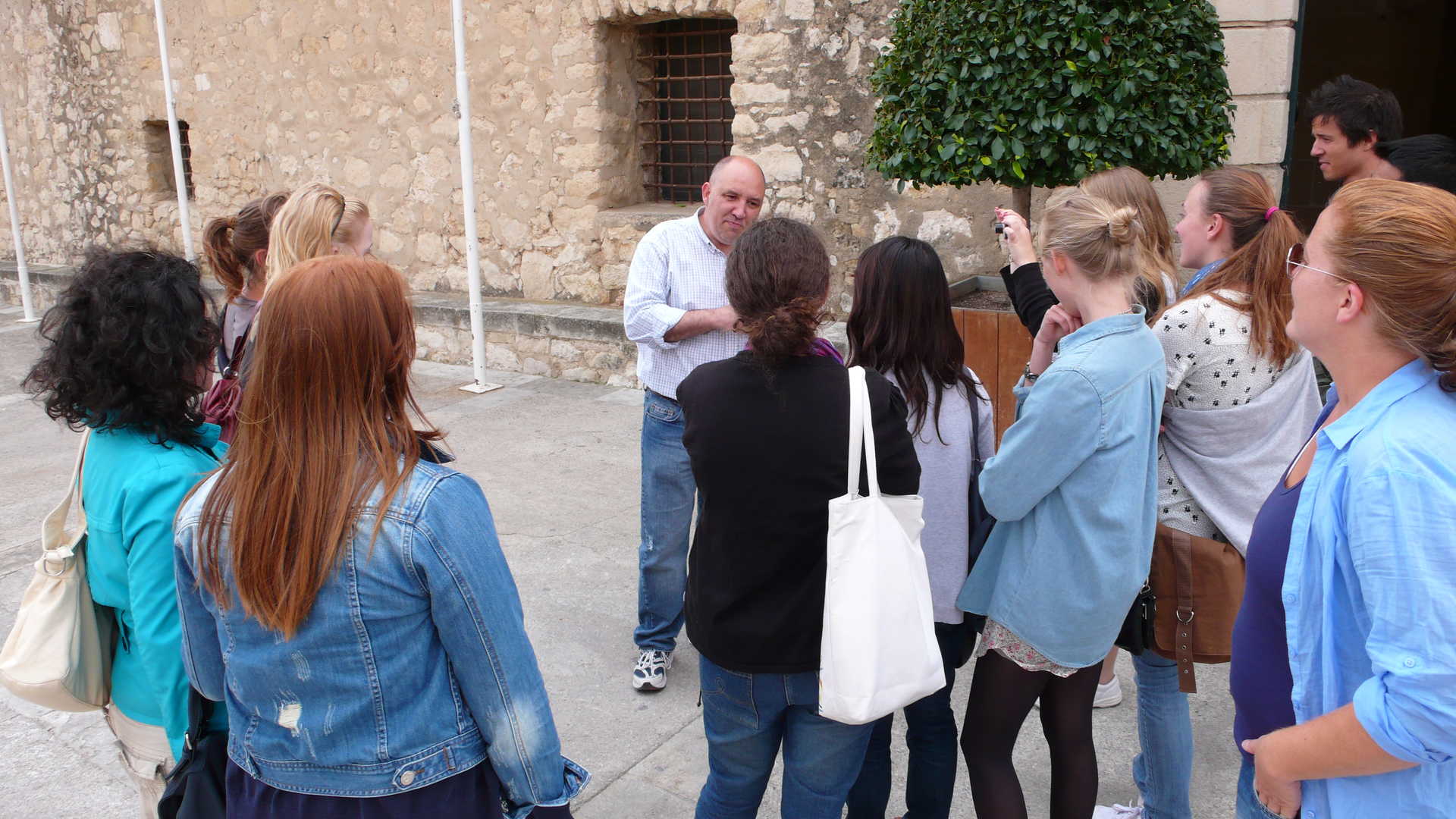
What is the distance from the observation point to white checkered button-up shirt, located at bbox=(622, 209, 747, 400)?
3141 millimetres

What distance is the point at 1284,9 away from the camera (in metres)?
4.49

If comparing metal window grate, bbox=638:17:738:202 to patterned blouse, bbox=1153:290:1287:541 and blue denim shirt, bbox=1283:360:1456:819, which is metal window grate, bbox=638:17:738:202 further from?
blue denim shirt, bbox=1283:360:1456:819

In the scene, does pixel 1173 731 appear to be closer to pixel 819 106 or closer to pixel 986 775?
pixel 986 775

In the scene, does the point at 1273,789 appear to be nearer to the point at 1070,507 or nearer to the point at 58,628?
the point at 1070,507

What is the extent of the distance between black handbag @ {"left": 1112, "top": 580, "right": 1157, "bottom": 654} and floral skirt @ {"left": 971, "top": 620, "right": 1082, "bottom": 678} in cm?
17

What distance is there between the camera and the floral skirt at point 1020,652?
204cm

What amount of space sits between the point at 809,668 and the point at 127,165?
10.4 meters

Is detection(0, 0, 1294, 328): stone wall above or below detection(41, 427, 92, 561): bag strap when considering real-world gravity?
above

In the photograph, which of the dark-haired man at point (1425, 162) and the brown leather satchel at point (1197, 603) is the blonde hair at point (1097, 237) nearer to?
the brown leather satchel at point (1197, 603)

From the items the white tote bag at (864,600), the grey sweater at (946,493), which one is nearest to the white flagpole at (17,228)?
the grey sweater at (946,493)

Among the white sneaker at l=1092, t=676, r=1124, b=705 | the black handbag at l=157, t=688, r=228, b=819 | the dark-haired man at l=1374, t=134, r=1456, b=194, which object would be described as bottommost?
the white sneaker at l=1092, t=676, r=1124, b=705

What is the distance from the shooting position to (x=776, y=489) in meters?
1.81

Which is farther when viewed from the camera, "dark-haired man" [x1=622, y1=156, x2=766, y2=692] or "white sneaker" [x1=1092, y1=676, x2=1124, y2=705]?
"dark-haired man" [x1=622, y1=156, x2=766, y2=692]

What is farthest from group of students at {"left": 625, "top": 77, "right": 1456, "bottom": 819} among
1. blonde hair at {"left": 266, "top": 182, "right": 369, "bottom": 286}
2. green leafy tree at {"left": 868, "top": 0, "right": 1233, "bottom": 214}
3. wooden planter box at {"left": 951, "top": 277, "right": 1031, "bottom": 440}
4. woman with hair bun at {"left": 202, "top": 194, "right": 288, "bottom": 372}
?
woman with hair bun at {"left": 202, "top": 194, "right": 288, "bottom": 372}
